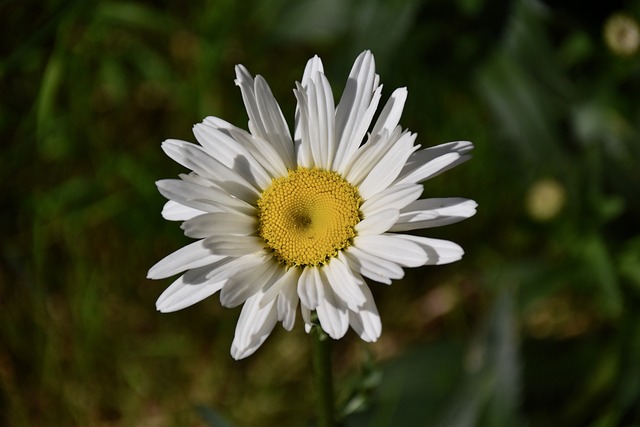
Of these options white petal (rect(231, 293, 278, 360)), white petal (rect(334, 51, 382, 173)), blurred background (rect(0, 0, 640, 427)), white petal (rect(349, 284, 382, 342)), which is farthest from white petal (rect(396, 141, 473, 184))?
blurred background (rect(0, 0, 640, 427))

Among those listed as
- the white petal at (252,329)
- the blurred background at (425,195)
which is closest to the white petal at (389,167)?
the white petal at (252,329)

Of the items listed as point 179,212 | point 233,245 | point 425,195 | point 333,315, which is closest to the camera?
point 333,315

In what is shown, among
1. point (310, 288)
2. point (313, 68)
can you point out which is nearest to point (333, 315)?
point (310, 288)

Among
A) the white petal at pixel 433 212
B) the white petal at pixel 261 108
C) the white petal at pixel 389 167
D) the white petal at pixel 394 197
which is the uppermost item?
the white petal at pixel 261 108

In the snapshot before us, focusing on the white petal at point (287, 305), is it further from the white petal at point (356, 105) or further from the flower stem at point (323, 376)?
the white petal at point (356, 105)

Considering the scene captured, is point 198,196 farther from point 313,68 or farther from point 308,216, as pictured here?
point 313,68

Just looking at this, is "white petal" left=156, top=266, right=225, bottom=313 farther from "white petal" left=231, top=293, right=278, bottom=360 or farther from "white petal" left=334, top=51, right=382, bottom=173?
"white petal" left=334, top=51, right=382, bottom=173
